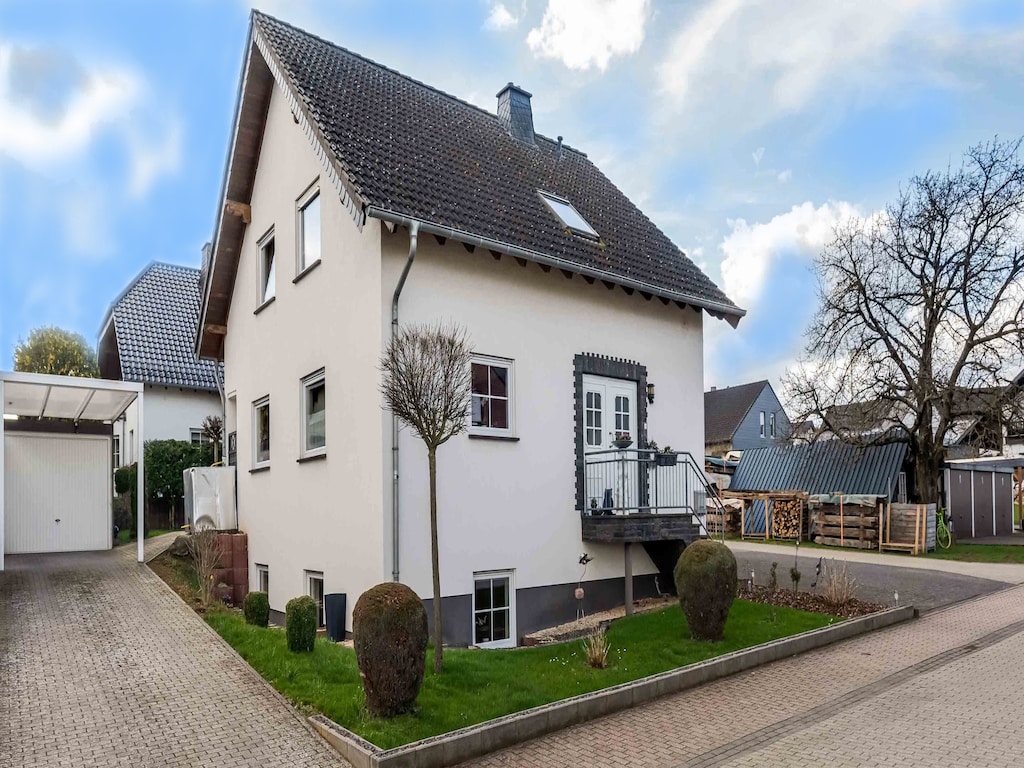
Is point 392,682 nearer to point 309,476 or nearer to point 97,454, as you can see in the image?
point 309,476

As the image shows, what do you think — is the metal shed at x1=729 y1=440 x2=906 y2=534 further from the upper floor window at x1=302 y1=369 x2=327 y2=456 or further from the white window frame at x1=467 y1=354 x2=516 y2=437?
the upper floor window at x1=302 y1=369 x2=327 y2=456

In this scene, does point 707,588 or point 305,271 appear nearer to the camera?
point 707,588

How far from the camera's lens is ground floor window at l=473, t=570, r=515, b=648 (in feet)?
34.2

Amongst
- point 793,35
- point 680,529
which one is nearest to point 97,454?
point 680,529

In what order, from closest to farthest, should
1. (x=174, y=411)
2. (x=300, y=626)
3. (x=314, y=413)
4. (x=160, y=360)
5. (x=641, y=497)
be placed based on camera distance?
(x=300, y=626) < (x=314, y=413) < (x=641, y=497) < (x=174, y=411) < (x=160, y=360)

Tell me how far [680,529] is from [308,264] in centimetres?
718

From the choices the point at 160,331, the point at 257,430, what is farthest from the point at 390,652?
the point at 160,331

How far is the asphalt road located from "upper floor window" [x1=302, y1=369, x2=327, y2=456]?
8379 millimetres

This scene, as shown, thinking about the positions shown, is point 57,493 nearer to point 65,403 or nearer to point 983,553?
point 65,403

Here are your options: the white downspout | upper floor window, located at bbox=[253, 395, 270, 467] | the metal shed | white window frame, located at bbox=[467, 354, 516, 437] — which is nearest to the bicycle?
the metal shed

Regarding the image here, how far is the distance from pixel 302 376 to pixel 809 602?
8680 millimetres

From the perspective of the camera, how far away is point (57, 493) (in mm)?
16156

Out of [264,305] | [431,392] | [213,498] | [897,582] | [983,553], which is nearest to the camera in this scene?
[431,392]

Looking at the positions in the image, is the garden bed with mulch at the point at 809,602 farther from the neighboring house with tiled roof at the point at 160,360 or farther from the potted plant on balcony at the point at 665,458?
the neighboring house with tiled roof at the point at 160,360
